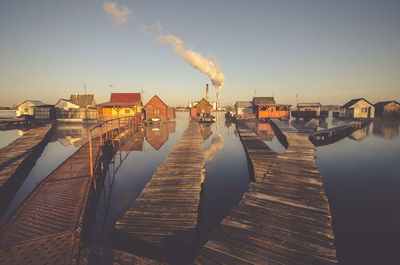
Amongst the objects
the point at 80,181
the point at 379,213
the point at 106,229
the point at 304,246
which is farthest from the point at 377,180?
the point at 80,181

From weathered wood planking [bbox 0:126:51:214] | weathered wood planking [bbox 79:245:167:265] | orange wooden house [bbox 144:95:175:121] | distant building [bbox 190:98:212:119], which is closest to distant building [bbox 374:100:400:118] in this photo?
distant building [bbox 190:98:212:119]

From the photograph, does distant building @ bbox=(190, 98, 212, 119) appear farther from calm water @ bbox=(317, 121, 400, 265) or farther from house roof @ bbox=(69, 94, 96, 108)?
calm water @ bbox=(317, 121, 400, 265)

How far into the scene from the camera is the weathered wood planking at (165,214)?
16.9ft

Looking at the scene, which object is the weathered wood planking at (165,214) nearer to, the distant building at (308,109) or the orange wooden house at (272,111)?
the orange wooden house at (272,111)

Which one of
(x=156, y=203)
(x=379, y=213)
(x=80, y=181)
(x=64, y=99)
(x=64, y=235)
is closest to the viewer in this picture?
(x=64, y=235)

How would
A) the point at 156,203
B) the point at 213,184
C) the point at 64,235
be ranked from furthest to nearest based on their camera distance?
the point at 213,184 < the point at 156,203 < the point at 64,235

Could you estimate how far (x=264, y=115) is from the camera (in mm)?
51438

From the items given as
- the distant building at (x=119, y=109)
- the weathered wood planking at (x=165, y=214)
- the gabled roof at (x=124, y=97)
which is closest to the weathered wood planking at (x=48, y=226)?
the weathered wood planking at (x=165, y=214)

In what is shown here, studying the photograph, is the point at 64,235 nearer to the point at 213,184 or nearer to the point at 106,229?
the point at 106,229

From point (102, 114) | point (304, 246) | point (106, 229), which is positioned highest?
point (102, 114)

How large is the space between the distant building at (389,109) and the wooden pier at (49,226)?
2866 inches

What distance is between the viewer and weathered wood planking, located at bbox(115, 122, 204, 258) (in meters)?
5.16

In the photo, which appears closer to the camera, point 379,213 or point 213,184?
point 379,213

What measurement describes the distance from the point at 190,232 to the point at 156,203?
6.87 feet
